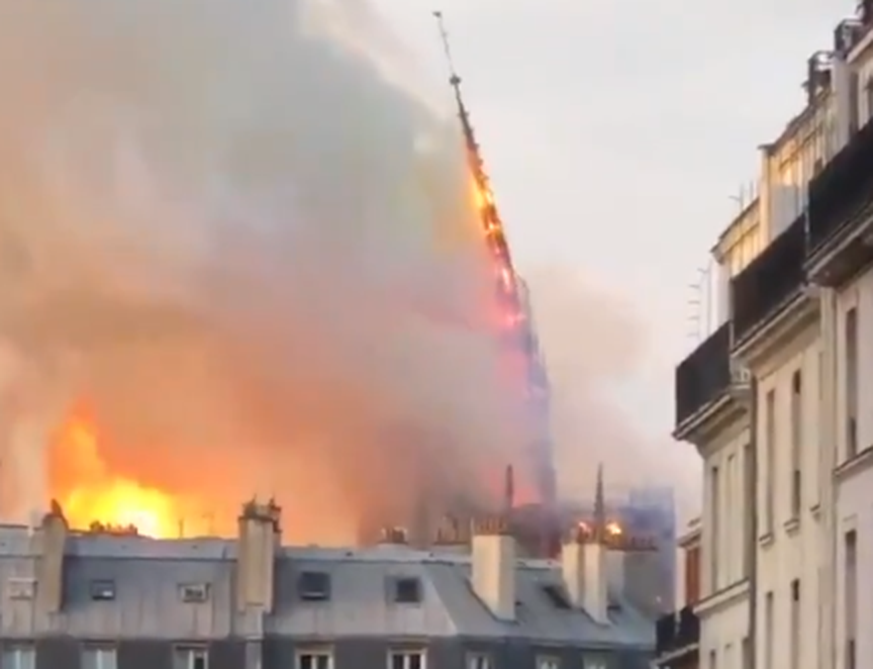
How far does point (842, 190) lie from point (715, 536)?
17.4 meters

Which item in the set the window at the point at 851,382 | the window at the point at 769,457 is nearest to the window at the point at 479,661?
the window at the point at 769,457

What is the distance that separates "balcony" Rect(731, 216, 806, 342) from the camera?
147 feet

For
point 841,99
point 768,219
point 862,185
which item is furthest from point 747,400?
point 862,185

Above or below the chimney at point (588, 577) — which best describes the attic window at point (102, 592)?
below

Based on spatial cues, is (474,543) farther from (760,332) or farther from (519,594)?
(760,332)

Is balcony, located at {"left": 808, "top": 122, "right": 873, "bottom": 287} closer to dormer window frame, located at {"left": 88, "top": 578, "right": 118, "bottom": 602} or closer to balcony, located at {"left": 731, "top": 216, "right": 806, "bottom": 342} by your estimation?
balcony, located at {"left": 731, "top": 216, "right": 806, "bottom": 342}

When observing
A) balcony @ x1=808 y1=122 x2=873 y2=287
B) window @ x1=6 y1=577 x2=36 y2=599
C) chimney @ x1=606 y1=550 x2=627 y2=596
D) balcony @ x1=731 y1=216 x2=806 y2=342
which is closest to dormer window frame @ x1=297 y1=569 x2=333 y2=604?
window @ x1=6 y1=577 x2=36 y2=599

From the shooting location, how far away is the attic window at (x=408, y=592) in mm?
101625

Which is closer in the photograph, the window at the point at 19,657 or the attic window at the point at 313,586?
the window at the point at 19,657

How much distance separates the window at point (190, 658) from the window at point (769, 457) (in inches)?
2104

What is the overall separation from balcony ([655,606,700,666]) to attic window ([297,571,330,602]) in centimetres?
3417

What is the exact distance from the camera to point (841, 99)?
43312 mm

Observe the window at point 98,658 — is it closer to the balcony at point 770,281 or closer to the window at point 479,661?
the window at point 479,661

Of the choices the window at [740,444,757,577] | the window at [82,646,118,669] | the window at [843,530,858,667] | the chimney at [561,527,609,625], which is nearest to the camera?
the window at [843,530,858,667]
